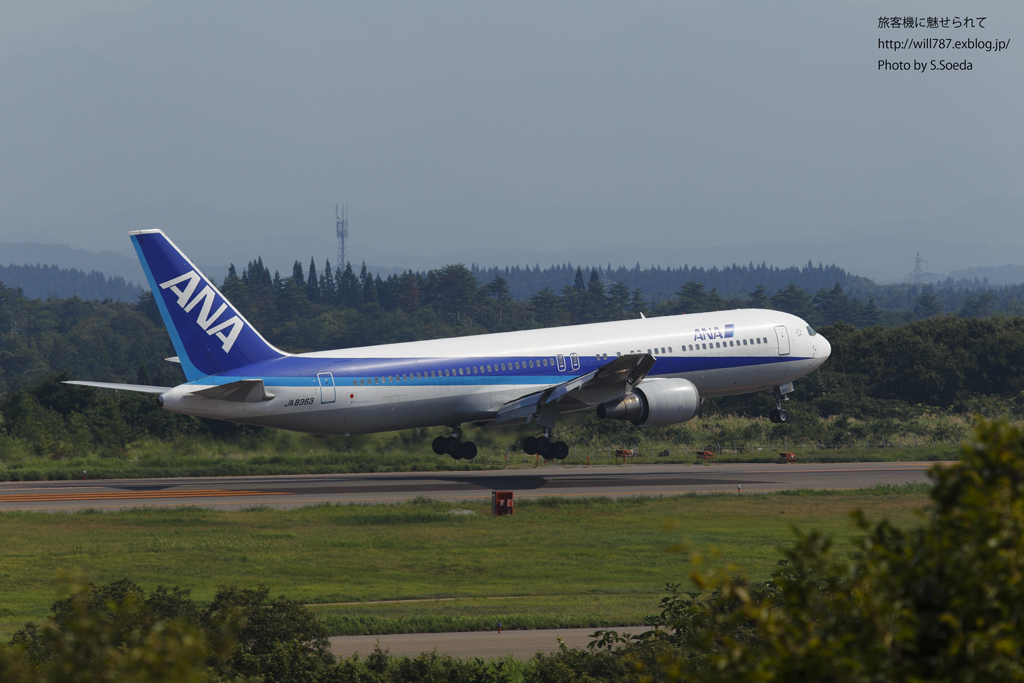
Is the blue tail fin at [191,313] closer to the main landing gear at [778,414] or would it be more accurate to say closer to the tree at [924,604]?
the main landing gear at [778,414]

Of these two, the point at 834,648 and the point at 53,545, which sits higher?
the point at 834,648

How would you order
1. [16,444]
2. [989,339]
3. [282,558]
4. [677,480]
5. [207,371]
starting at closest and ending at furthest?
[282,558] < [207,371] < [677,480] < [16,444] < [989,339]

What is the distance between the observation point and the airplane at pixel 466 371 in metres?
42.6

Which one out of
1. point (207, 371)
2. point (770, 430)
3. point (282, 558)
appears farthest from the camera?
point (770, 430)

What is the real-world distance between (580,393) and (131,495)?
69.7ft

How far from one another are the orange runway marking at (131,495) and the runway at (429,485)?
4cm

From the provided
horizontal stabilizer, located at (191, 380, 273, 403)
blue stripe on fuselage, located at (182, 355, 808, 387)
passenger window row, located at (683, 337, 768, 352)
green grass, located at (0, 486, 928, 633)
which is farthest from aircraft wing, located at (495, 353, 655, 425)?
horizontal stabilizer, located at (191, 380, 273, 403)

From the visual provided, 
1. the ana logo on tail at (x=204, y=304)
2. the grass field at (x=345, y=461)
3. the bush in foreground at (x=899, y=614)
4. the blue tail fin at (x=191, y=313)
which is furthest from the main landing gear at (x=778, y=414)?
the bush in foreground at (x=899, y=614)

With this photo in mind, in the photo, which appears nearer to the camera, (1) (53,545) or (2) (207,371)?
(1) (53,545)

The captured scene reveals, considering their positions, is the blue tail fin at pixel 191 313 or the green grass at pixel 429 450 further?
the green grass at pixel 429 450

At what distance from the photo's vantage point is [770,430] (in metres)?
77.9

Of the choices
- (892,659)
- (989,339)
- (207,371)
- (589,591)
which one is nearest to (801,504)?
(589,591)

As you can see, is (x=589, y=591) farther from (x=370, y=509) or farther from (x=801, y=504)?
(x=801, y=504)

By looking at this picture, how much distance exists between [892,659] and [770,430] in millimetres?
73639
